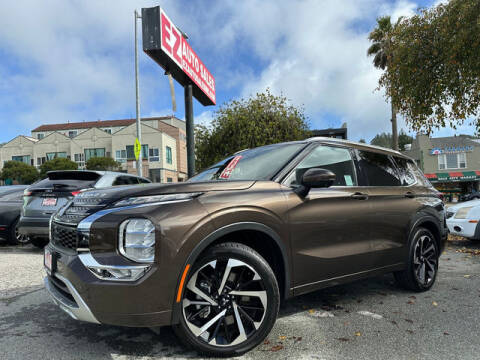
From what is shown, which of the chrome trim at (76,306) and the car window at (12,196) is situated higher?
the car window at (12,196)

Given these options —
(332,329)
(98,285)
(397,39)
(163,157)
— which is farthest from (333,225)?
(163,157)

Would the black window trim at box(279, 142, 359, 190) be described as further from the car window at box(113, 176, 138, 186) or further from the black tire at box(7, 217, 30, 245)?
the black tire at box(7, 217, 30, 245)

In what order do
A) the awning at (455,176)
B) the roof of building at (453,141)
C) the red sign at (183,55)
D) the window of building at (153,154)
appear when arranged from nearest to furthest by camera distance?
the red sign at (183,55) < the window of building at (153,154) < the awning at (455,176) < the roof of building at (453,141)

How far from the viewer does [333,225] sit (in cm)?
311

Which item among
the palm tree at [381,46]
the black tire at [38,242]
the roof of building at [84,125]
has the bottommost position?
the black tire at [38,242]

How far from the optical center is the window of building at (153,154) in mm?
43188

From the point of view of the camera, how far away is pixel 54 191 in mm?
6496

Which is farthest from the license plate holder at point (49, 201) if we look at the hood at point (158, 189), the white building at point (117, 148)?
the white building at point (117, 148)

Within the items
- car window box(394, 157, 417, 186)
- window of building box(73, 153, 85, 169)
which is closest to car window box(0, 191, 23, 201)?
car window box(394, 157, 417, 186)

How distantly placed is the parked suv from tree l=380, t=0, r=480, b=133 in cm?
756

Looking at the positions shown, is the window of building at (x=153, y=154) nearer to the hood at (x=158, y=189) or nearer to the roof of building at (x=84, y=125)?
the roof of building at (x=84, y=125)

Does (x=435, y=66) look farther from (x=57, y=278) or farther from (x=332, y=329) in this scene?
(x=57, y=278)

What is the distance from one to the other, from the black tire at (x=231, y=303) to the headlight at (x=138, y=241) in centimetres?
34

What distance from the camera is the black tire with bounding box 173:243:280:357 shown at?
2.40m
